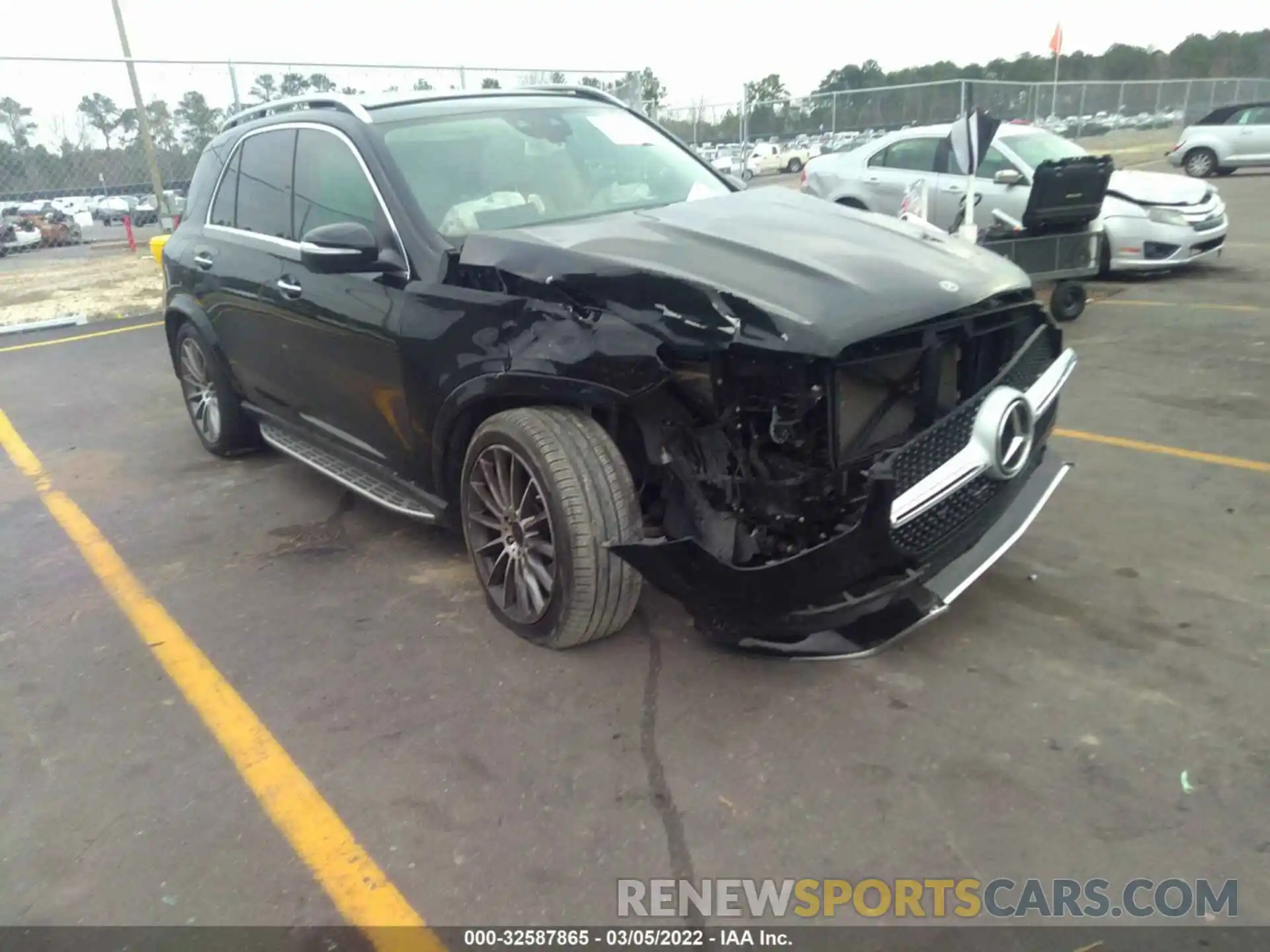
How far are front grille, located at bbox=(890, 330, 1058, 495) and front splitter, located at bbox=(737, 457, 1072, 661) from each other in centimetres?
40

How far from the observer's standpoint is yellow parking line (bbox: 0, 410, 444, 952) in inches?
95.9

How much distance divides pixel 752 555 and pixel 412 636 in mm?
1430

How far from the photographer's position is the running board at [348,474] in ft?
13.4

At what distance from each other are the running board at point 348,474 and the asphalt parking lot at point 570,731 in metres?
0.34

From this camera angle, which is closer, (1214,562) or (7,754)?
(7,754)

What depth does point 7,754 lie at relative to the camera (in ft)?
10.4

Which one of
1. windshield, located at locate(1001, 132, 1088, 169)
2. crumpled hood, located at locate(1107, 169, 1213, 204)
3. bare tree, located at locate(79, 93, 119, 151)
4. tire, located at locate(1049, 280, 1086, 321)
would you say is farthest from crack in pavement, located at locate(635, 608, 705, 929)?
bare tree, located at locate(79, 93, 119, 151)

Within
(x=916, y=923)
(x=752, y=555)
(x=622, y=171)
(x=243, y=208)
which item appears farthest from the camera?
(x=243, y=208)

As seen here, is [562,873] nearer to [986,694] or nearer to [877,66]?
[986,694]

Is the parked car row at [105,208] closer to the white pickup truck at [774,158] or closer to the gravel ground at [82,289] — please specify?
the gravel ground at [82,289]

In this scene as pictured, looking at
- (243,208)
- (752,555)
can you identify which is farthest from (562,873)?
(243,208)

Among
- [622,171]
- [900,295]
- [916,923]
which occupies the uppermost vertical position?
[622,171]

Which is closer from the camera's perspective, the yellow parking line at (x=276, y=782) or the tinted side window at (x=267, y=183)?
the yellow parking line at (x=276, y=782)

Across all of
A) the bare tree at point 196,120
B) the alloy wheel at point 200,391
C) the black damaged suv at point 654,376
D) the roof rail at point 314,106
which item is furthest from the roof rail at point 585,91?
the bare tree at point 196,120
